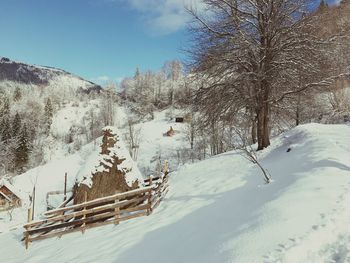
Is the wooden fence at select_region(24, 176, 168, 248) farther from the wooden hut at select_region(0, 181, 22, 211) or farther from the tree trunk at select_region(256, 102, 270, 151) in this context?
the wooden hut at select_region(0, 181, 22, 211)

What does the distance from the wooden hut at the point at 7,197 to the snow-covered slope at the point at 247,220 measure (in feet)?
83.4

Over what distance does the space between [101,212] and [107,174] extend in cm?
151

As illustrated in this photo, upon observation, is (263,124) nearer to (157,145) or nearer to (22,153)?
(157,145)

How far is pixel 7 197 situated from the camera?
129ft

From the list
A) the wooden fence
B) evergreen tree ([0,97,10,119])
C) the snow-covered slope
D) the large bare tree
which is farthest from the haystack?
evergreen tree ([0,97,10,119])

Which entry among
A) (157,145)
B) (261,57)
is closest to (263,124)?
(261,57)

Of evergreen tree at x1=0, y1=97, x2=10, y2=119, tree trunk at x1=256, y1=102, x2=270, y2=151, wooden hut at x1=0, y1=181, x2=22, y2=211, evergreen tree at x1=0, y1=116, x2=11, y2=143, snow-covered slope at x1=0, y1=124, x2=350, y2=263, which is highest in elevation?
evergreen tree at x1=0, y1=97, x2=10, y2=119

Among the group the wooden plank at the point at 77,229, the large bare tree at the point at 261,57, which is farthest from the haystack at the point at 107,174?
the large bare tree at the point at 261,57

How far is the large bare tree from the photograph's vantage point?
50.2 ft

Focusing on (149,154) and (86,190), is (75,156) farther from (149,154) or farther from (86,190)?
(86,190)

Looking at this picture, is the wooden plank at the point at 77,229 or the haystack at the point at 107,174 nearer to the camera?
the wooden plank at the point at 77,229

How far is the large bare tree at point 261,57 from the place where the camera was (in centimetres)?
1531

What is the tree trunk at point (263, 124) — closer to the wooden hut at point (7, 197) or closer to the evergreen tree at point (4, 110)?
the wooden hut at point (7, 197)

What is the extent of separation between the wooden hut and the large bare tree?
30572 millimetres
